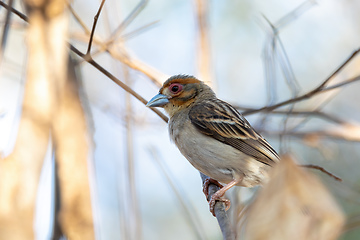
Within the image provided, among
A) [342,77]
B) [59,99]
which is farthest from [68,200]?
[342,77]

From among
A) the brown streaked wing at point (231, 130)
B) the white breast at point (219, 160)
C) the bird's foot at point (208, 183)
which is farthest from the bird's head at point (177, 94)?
the bird's foot at point (208, 183)

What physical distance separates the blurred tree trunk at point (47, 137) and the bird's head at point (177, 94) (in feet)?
3.78

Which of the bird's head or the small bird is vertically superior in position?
the bird's head

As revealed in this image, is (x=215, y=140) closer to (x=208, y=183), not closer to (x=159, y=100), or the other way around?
(x=208, y=183)

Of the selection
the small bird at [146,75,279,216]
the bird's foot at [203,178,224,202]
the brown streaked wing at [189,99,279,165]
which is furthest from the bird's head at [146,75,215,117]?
the bird's foot at [203,178,224,202]

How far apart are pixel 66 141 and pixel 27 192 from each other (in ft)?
2.02

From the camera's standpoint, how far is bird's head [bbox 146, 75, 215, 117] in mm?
Result: 4707

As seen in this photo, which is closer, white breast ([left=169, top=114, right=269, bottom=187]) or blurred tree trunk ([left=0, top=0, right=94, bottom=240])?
blurred tree trunk ([left=0, top=0, right=94, bottom=240])

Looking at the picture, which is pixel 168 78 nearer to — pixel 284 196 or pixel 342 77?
pixel 342 77

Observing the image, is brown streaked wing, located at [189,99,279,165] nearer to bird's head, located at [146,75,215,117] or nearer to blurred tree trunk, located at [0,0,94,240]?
bird's head, located at [146,75,215,117]

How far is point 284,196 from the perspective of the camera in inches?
61.4

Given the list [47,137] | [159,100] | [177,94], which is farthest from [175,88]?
[47,137]

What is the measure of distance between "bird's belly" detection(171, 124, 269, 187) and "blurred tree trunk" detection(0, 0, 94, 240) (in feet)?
3.17

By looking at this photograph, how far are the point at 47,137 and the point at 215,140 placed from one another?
1.57 metres
